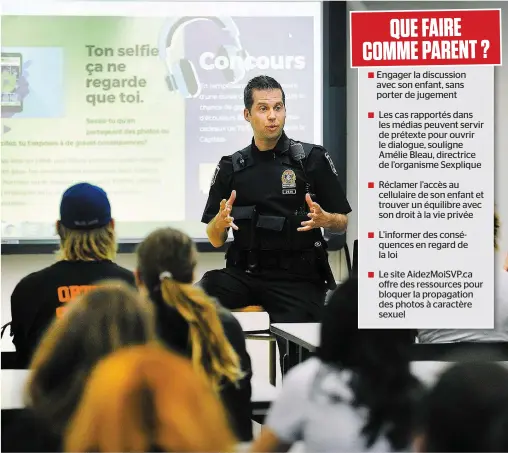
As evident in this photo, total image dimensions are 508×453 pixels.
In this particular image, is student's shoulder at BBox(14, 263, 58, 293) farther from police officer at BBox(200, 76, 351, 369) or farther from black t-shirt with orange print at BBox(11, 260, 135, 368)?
police officer at BBox(200, 76, 351, 369)

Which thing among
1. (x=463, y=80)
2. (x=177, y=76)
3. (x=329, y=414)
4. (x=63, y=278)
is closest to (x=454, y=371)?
(x=329, y=414)

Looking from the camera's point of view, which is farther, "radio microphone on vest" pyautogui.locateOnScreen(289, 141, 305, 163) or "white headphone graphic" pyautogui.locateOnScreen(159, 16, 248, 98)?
"white headphone graphic" pyautogui.locateOnScreen(159, 16, 248, 98)

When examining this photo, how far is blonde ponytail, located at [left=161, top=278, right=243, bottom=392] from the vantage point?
2.17 meters

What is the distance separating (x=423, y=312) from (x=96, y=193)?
1072mm

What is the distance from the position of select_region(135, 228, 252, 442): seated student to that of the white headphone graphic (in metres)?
2.68

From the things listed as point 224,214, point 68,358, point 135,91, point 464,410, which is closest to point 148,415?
point 464,410

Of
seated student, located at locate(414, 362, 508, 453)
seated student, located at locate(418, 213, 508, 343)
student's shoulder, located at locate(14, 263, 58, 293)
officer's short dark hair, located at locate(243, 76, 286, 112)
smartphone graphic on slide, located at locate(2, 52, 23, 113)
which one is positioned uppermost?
smartphone graphic on slide, located at locate(2, 52, 23, 113)

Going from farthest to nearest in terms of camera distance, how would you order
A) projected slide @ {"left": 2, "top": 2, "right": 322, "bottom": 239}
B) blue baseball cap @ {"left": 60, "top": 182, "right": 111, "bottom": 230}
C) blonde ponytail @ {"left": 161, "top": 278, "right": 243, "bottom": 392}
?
projected slide @ {"left": 2, "top": 2, "right": 322, "bottom": 239}, blue baseball cap @ {"left": 60, "top": 182, "right": 111, "bottom": 230}, blonde ponytail @ {"left": 161, "top": 278, "right": 243, "bottom": 392}

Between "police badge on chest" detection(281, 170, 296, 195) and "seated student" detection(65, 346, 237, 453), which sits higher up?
"police badge on chest" detection(281, 170, 296, 195)

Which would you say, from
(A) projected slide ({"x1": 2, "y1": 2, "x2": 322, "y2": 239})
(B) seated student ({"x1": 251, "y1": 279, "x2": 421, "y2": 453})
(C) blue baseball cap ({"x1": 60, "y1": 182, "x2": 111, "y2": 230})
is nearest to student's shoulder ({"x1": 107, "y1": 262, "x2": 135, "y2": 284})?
(C) blue baseball cap ({"x1": 60, "y1": 182, "x2": 111, "y2": 230})

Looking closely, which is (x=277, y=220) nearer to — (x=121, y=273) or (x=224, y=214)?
(x=224, y=214)

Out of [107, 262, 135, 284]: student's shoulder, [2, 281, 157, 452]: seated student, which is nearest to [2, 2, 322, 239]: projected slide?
[107, 262, 135, 284]: student's shoulder

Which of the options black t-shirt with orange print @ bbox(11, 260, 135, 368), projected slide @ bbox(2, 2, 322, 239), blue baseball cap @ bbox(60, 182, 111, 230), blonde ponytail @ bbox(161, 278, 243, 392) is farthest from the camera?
projected slide @ bbox(2, 2, 322, 239)

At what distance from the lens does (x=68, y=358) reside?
1.65 meters
